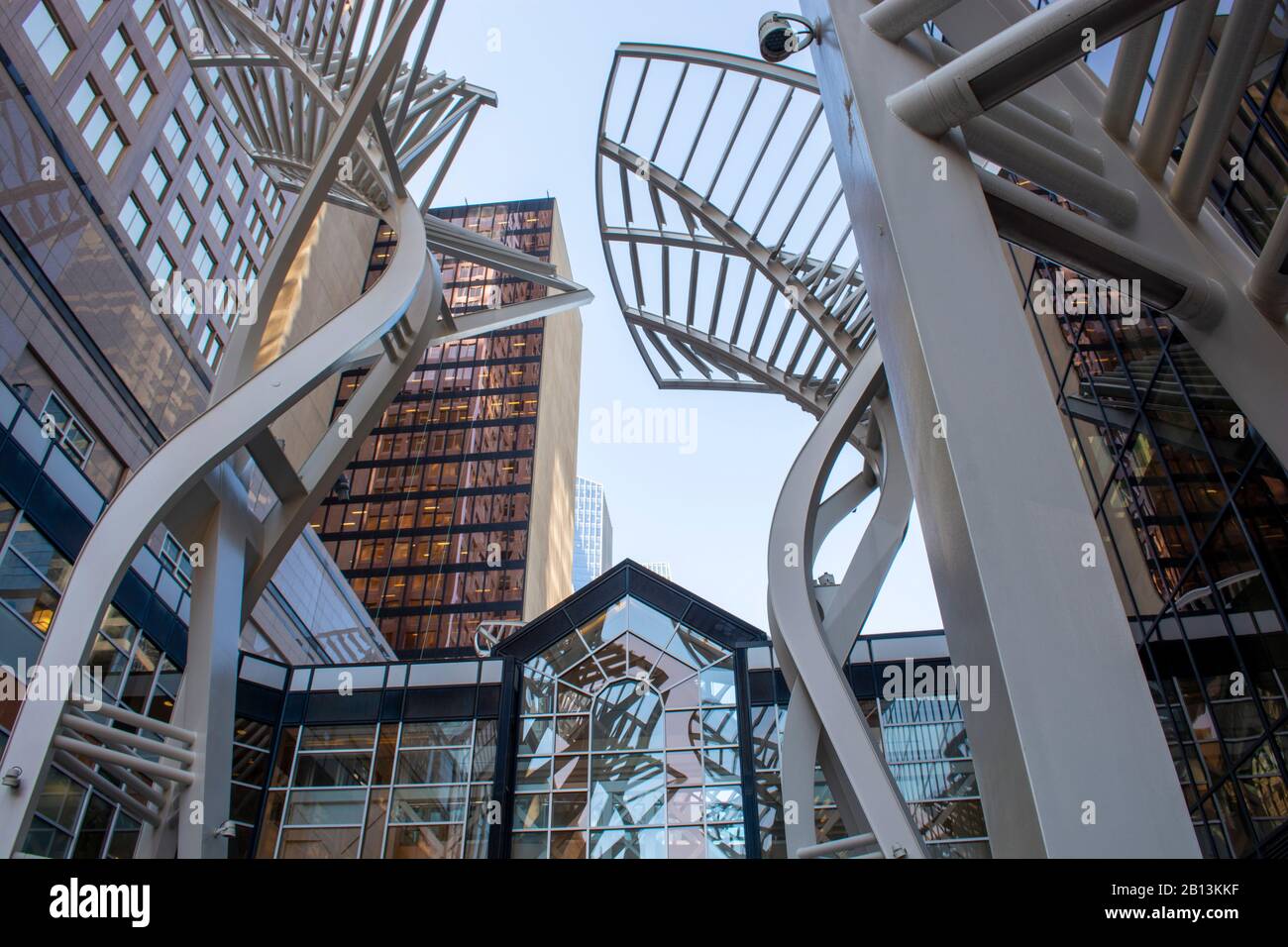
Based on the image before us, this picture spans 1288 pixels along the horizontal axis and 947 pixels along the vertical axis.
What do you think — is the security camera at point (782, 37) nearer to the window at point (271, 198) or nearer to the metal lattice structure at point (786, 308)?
the metal lattice structure at point (786, 308)

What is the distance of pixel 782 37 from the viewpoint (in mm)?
7773

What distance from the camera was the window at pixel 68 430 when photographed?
74.6 feet

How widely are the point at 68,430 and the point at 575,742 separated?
15156 millimetres

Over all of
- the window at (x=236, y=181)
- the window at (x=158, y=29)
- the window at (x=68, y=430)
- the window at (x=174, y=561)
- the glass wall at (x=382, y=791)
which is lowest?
the glass wall at (x=382, y=791)

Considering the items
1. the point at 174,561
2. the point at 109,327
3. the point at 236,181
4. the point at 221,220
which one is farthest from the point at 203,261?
the point at 174,561

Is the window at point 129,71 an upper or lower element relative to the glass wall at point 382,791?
upper

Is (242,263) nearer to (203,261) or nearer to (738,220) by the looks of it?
(203,261)

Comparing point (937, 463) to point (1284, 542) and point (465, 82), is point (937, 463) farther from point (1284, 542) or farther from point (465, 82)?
point (465, 82)

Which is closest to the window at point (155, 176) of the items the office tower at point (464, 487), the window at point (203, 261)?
the window at point (203, 261)

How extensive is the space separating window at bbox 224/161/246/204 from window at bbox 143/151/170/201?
634 cm

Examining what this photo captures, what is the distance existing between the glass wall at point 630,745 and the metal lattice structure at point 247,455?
10735mm

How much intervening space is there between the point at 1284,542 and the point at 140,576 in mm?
21514

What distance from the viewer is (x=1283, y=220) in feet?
22.1

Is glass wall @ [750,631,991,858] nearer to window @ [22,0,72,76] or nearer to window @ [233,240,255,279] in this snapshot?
window @ [22,0,72,76]
